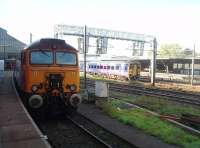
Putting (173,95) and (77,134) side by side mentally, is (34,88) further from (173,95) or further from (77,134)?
(173,95)

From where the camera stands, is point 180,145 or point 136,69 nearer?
point 180,145

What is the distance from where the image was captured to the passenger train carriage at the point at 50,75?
1335 centimetres

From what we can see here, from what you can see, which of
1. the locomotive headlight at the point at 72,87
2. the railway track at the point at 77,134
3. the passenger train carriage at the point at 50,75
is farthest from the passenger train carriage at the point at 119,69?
the passenger train carriage at the point at 50,75

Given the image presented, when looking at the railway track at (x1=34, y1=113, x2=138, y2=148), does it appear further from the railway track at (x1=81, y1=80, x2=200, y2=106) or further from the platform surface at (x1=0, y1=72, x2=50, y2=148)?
the railway track at (x1=81, y1=80, x2=200, y2=106)

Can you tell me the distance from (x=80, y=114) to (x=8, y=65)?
2358 inches

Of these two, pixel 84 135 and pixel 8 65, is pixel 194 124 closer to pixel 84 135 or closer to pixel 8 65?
pixel 84 135

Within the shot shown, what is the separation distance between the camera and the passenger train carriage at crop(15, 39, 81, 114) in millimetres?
13354

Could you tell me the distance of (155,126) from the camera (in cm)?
1248

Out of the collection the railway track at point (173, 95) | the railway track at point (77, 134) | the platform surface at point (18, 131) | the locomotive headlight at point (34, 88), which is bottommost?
the railway track at point (77, 134)

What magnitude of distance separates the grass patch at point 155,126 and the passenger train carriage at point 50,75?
222cm

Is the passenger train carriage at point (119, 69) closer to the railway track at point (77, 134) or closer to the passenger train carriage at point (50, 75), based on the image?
the railway track at point (77, 134)

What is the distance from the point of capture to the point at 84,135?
1149 centimetres

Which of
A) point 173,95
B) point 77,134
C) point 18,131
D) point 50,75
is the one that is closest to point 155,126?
point 77,134

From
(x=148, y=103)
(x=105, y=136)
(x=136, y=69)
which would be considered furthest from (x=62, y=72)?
(x=136, y=69)
